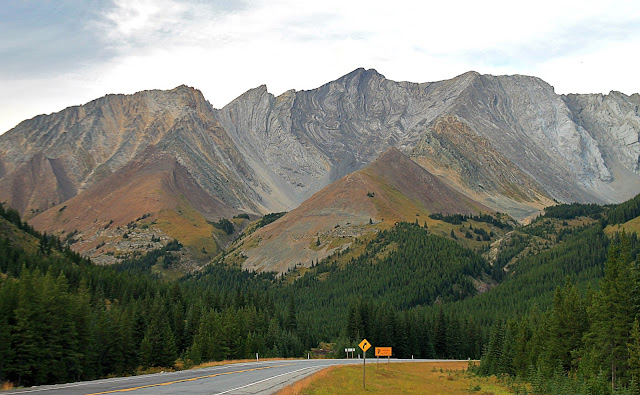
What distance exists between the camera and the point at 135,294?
137 metres

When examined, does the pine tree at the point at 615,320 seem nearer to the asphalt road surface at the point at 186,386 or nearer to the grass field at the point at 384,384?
the grass field at the point at 384,384

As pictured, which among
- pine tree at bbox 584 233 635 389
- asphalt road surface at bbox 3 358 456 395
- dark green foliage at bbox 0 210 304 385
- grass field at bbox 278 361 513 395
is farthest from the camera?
pine tree at bbox 584 233 635 389

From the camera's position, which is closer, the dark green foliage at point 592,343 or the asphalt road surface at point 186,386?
the asphalt road surface at point 186,386

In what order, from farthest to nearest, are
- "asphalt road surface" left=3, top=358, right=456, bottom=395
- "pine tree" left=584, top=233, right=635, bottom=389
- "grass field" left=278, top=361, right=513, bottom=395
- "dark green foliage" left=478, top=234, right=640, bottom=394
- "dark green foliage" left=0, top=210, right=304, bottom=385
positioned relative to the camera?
"pine tree" left=584, top=233, right=635, bottom=389
"dark green foliage" left=0, top=210, right=304, bottom=385
"dark green foliage" left=478, top=234, right=640, bottom=394
"grass field" left=278, top=361, right=513, bottom=395
"asphalt road surface" left=3, top=358, right=456, bottom=395

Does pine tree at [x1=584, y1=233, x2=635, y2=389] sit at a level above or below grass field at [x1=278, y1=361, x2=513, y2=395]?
above

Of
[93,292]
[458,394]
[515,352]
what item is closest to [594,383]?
[458,394]

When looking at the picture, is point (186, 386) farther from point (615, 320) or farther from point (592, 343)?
point (592, 343)

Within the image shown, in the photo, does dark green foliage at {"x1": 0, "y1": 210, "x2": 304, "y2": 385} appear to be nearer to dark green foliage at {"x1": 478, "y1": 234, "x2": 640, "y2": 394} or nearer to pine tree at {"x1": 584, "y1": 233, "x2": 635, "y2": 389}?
dark green foliage at {"x1": 478, "y1": 234, "x2": 640, "y2": 394}

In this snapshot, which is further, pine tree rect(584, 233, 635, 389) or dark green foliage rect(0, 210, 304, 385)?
pine tree rect(584, 233, 635, 389)

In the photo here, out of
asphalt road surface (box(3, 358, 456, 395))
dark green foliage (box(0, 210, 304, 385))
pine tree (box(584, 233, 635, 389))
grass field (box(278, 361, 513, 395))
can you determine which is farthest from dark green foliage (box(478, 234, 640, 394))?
dark green foliage (box(0, 210, 304, 385))

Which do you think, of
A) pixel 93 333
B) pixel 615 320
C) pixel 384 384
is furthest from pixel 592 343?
pixel 93 333

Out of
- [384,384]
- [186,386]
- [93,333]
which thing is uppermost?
[93,333]

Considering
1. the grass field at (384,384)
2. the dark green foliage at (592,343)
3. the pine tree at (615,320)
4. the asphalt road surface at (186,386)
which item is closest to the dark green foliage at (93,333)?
the asphalt road surface at (186,386)

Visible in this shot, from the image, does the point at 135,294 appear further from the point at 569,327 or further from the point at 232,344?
the point at 569,327
